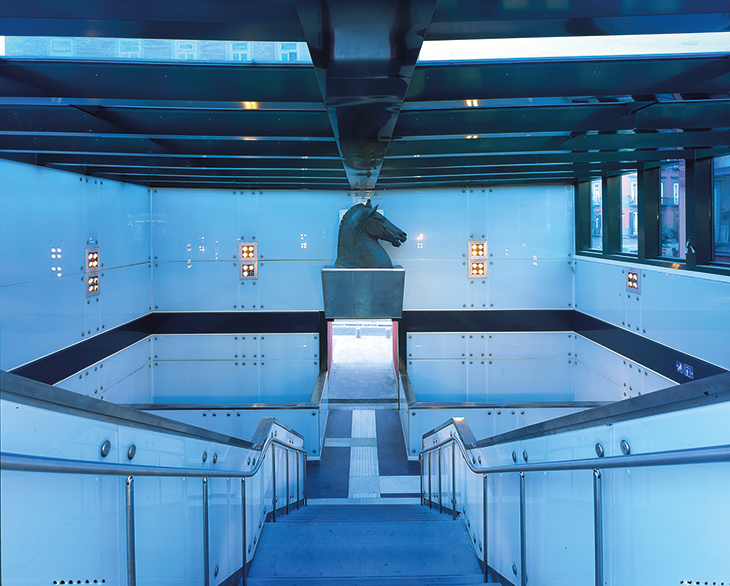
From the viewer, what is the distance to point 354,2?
5.32ft

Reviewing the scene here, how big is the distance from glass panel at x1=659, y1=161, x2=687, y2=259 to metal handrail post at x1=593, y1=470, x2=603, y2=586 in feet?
13.5

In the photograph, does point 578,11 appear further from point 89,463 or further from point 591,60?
point 89,463

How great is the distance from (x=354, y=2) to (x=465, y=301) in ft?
21.4

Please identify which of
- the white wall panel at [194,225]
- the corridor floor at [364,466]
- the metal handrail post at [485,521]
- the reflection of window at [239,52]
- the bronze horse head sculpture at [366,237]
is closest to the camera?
the reflection of window at [239,52]

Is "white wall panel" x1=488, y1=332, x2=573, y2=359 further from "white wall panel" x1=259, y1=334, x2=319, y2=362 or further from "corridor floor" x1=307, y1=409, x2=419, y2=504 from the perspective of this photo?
"white wall panel" x1=259, y1=334, x2=319, y2=362

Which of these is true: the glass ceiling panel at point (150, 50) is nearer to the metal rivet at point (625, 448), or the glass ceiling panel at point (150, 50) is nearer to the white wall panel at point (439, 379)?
the metal rivet at point (625, 448)

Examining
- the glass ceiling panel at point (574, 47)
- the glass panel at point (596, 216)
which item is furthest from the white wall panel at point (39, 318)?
the glass panel at point (596, 216)

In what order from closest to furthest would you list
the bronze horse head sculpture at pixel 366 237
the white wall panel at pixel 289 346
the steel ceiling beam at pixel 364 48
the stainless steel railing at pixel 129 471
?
1. the stainless steel railing at pixel 129 471
2. the steel ceiling beam at pixel 364 48
3. the bronze horse head sculpture at pixel 366 237
4. the white wall panel at pixel 289 346

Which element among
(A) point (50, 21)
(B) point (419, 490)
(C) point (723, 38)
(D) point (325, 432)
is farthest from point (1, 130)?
(D) point (325, 432)

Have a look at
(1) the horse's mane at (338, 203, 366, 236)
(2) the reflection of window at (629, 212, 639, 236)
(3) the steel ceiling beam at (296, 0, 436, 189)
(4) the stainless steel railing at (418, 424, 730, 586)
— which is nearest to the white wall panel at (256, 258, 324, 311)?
(1) the horse's mane at (338, 203, 366, 236)

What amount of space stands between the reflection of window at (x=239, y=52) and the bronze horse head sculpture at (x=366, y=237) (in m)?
4.32

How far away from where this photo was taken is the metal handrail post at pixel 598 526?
75.9 inches

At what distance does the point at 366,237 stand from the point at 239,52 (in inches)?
176

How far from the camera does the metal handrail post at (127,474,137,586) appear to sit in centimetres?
185
